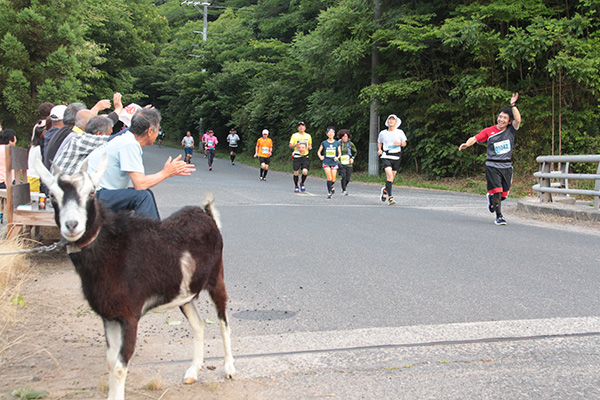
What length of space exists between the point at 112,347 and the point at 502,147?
31.2 feet

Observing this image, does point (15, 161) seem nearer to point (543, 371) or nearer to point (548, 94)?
point (543, 371)

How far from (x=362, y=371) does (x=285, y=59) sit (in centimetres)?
3386

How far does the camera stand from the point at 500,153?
11.7 metres

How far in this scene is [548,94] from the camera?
843 inches

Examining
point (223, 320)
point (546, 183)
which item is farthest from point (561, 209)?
point (223, 320)

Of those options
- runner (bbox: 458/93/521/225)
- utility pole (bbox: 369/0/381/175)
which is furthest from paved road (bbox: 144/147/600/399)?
utility pole (bbox: 369/0/381/175)

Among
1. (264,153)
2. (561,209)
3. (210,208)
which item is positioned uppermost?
(264,153)

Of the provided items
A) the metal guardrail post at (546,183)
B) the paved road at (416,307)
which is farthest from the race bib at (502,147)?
the metal guardrail post at (546,183)

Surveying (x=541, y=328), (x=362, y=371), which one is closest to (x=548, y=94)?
(x=541, y=328)

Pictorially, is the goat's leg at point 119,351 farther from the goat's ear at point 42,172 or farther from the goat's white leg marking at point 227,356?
the goat's ear at point 42,172

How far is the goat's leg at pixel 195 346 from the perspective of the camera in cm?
419

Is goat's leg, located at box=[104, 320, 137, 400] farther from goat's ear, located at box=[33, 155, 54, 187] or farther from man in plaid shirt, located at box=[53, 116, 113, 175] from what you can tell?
man in plaid shirt, located at box=[53, 116, 113, 175]

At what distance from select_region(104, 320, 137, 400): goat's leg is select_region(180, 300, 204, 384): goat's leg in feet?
2.08

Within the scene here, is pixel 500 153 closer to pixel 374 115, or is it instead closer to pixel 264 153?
pixel 264 153
